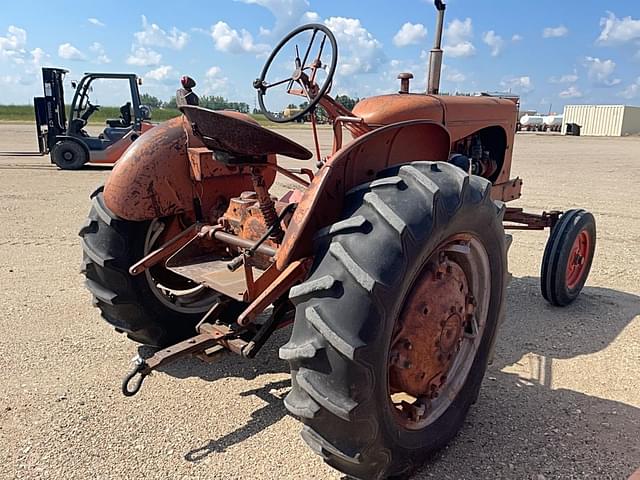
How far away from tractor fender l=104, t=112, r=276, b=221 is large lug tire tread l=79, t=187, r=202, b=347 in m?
0.11

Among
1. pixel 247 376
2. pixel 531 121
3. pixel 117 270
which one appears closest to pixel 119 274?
pixel 117 270

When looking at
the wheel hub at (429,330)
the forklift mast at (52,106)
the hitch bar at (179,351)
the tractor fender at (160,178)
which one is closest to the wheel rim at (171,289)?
the tractor fender at (160,178)

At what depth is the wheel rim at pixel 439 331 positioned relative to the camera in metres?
2.27

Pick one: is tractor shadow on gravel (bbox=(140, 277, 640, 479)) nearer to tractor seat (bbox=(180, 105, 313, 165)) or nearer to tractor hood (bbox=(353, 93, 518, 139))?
tractor seat (bbox=(180, 105, 313, 165))

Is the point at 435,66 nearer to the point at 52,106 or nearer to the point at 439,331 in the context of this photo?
the point at 439,331

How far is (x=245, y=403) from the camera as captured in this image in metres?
2.93

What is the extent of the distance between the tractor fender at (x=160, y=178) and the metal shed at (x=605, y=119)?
172 ft

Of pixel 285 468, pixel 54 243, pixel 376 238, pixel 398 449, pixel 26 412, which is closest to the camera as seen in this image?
pixel 376 238

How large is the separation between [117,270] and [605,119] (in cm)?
5657

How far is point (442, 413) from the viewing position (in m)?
2.49

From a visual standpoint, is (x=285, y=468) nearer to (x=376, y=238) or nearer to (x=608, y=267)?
(x=376, y=238)

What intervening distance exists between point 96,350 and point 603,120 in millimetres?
56381

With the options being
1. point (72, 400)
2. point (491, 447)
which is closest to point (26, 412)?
point (72, 400)

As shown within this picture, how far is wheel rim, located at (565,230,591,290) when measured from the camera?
14.9 ft
